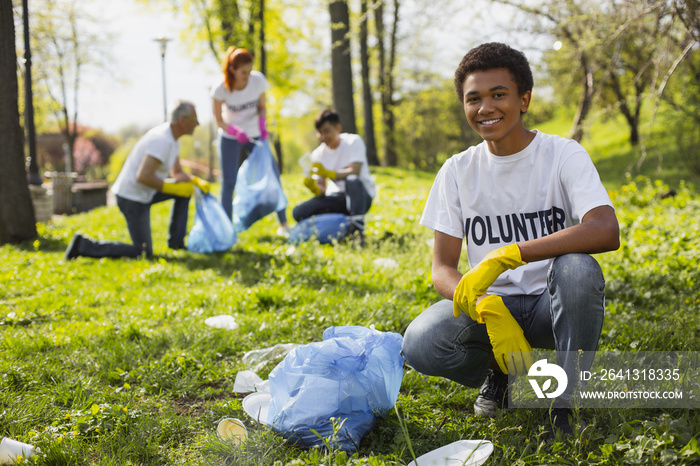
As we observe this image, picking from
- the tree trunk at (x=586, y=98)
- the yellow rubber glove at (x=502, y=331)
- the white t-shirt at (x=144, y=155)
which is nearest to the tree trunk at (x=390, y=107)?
the tree trunk at (x=586, y=98)

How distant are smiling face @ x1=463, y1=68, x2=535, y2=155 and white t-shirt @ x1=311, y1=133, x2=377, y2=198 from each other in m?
2.92

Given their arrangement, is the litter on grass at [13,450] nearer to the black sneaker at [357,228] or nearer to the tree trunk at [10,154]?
the black sneaker at [357,228]

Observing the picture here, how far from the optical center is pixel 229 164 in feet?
18.0

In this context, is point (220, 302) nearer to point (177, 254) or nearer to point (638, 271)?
point (177, 254)

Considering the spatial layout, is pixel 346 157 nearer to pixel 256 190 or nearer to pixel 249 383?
pixel 256 190

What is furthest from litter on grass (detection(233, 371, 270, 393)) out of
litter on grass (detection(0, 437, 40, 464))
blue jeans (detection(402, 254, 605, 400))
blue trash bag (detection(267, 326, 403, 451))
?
litter on grass (detection(0, 437, 40, 464))

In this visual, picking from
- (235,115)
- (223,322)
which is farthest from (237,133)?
(223,322)

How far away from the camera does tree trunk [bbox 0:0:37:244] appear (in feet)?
17.8

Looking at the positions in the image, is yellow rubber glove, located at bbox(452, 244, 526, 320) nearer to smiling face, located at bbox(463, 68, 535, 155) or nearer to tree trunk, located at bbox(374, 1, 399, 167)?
smiling face, located at bbox(463, 68, 535, 155)

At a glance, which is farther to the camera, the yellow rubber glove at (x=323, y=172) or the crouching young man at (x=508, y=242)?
the yellow rubber glove at (x=323, y=172)

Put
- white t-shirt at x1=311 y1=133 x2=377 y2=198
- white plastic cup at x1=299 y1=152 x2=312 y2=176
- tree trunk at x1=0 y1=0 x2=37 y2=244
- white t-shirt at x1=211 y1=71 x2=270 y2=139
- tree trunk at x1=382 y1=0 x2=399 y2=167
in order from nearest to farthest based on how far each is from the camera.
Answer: white t-shirt at x1=311 y1=133 x2=377 y2=198, white plastic cup at x1=299 y1=152 x2=312 y2=176, white t-shirt at x1=211 y1=71 x2=270 y2=139, tree trunk at x1=0 y1=0 x2=37 y2=244, tree trunk at x1=382 y1=0 x2=399 y2=167

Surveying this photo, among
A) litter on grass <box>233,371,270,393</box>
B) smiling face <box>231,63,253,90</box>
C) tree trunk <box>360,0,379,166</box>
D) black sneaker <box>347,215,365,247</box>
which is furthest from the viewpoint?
tree trunk <box>360,0,379,166</box>

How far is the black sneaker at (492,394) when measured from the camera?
80.8 inches

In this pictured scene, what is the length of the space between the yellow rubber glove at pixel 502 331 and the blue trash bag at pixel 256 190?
3617 mm
